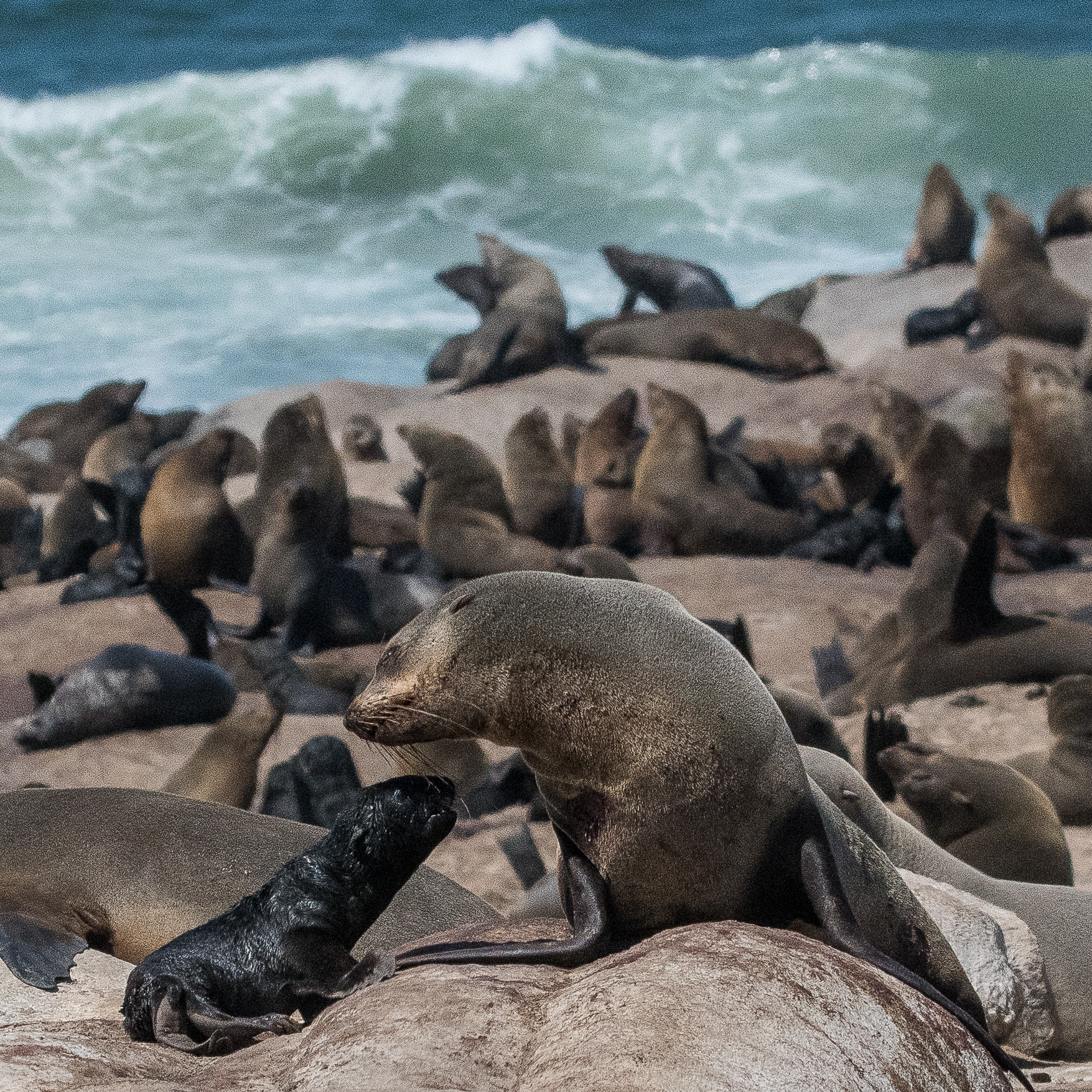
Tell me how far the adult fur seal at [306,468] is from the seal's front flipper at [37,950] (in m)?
6.84

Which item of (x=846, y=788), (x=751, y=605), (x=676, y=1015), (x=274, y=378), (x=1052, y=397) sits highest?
(x=676, y=1015)

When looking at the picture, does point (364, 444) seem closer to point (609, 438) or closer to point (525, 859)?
point (609, 438)

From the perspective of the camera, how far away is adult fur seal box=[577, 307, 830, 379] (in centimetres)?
1576

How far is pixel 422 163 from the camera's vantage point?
1303 inches

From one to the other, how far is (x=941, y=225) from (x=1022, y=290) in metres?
4.06

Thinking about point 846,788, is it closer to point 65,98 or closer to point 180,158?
point 180,158

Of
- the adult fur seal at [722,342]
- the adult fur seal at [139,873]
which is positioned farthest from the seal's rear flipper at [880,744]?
the adult fur seal at [722,342]

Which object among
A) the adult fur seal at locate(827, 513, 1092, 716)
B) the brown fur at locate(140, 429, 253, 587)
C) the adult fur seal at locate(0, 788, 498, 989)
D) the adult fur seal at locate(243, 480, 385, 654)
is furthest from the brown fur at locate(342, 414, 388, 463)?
the adult fur seal at locate(0, 788, 498, 989)

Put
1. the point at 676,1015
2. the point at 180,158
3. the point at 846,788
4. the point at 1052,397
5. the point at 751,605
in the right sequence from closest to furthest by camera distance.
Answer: the point at 676,1015 → the point at 846,788 → the point at 751,605 → the point at 1052,397 → the point at 180,158

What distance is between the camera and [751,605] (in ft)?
31.8

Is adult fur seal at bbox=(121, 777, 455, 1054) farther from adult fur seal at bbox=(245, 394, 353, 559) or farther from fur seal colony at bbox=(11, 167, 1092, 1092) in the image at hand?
adult fur seal at bbox=(245, 394, 353, 559)

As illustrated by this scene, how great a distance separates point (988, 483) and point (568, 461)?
12.0 ft

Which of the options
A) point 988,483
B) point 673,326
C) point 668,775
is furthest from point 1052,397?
point 668,775

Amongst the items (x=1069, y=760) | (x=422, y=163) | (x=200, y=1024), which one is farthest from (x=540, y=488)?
(x=422, y=163)
